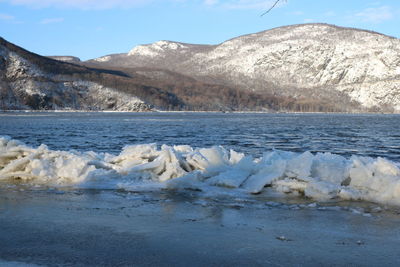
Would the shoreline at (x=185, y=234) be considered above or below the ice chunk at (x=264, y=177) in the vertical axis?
below

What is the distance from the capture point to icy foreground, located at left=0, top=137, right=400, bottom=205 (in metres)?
8.95

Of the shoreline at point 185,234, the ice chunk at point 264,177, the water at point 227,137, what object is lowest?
the water at point 227,137

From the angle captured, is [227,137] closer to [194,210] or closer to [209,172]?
[209,172]

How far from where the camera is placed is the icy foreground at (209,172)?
29.4 ft

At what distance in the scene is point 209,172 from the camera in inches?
418

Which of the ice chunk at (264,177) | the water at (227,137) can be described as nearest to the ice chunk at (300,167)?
the ice chunk at (264,177)

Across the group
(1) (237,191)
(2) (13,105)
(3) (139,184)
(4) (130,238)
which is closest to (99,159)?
(3) (139,184)

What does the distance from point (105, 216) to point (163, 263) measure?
2460 mm

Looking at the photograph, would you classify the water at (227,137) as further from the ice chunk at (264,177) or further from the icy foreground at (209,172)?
the ice chunk at (264,177)

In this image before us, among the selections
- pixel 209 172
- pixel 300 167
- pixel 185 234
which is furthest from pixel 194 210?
pixel 300 167

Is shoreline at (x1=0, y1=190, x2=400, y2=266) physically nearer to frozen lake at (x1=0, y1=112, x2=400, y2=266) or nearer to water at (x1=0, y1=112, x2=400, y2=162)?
frozen lake at (x1=0, y1=112, x2=400, y2=266)

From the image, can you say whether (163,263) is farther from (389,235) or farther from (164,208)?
(389,235)

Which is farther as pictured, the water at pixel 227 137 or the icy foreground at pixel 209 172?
the water at pixel 227 137

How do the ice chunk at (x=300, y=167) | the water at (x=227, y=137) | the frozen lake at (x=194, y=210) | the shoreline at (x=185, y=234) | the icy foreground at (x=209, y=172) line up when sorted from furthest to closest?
the water at (x=227, y=137) → the ice chunk at (x=300, y=167) → the icy foreground at (x=209, y=172) → the frozen lake at (x=194, y=210) → the shoreline at (x=185, y=234)
